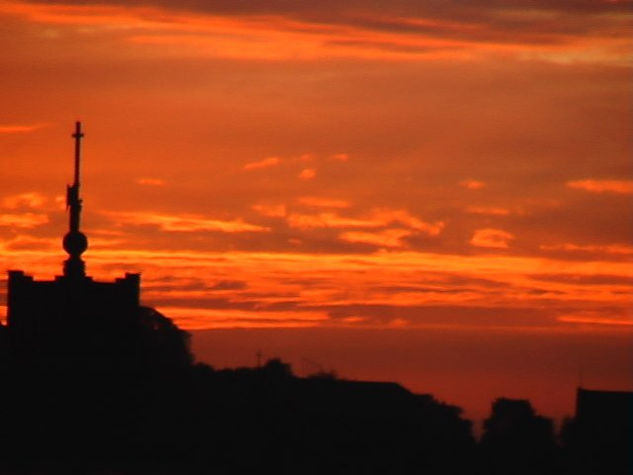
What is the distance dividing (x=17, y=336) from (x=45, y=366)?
3.35m

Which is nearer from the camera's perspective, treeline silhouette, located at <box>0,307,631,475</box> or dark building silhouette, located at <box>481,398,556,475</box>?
treeline silhouette, located at <box>0,307,631,475</box>

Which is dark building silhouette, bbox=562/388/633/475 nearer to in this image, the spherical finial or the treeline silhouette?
the treeline silhouette

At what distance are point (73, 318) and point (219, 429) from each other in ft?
52.0

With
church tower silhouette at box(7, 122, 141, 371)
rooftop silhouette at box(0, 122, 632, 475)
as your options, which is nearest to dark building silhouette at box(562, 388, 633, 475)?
rooftop silhouette at box(0, 122, 632, 475)

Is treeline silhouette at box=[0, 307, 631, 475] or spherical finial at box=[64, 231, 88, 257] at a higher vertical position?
spherical finial at box=[64, 231, 88, 257]

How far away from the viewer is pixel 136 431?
96.2 metres

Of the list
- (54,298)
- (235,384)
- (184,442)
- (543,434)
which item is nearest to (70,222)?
(54,298)

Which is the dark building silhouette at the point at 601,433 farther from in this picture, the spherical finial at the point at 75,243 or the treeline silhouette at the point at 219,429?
the spherical finial at the point at 75,243

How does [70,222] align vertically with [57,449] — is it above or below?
above

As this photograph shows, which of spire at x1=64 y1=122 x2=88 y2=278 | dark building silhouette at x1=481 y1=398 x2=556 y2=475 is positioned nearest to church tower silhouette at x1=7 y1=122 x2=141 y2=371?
spire at x1=64 y1=122 x2=88 y2=278

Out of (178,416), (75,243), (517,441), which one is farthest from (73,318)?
(517,441)

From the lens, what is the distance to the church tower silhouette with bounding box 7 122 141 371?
107 metres

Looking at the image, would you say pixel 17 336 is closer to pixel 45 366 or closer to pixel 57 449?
pixel 45 366

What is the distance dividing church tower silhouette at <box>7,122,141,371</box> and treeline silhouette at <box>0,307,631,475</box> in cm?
23
